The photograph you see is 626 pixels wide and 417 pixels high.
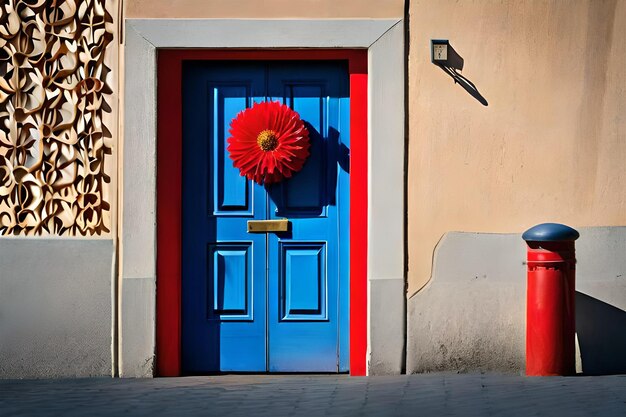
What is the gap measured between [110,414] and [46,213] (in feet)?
7.67

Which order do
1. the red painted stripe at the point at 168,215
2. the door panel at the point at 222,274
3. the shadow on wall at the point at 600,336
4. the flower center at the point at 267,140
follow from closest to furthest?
the shadow on wall at the point at 600,336 → the flower center at the point at 267,140 → the red painted stripe at the point at 168,215 → the door panel at the point at 222,274

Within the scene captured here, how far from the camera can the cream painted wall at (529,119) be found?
8836 mm

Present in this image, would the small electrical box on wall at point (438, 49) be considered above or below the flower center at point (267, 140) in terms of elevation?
above

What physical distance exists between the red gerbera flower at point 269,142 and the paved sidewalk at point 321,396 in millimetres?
1666

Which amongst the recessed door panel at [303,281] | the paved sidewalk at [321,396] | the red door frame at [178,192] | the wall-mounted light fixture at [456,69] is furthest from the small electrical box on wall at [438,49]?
the paved sidewalk at [321,396]

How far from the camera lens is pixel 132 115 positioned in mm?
8938

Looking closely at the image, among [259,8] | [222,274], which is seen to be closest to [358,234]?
[222,274]

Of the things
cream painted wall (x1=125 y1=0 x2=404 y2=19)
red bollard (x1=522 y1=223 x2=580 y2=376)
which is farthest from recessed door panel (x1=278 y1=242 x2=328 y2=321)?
cream painted wall (x1=125 y1=0 x2=404 y2=19)

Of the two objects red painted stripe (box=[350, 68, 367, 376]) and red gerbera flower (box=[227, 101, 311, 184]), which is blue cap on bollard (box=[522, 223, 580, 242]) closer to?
red painted stripe (box=[350, 68, 367, 376])

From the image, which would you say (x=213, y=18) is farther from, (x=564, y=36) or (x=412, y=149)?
(x=564, y=36)

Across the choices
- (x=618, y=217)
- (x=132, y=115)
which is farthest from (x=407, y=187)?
(x=132, y=115)

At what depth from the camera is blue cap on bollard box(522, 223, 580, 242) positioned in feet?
27.3

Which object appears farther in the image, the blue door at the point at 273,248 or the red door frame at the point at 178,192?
the blue door at the point at 273,248

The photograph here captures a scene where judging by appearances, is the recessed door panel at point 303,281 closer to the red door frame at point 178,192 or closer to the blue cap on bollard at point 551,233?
the red door frame at point 178,192
